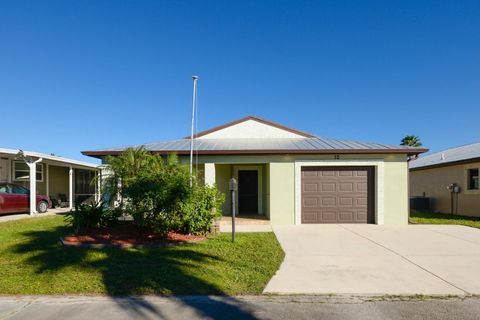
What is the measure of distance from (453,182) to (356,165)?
820 centimetres

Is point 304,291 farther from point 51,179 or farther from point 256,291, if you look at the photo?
point 51,179

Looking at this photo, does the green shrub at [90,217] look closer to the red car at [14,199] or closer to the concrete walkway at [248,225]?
the concrete walkway at [248,225]

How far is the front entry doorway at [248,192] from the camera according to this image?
47.8 feet

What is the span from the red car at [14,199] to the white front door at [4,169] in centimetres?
223

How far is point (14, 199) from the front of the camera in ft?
45.2

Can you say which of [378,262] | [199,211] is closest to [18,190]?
[199,211]

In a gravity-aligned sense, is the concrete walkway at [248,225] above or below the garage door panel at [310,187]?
below

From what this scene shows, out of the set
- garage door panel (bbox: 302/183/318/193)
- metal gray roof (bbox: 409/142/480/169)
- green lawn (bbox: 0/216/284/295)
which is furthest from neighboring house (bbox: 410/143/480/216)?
green lawn (bbox: 0/216/284/295)

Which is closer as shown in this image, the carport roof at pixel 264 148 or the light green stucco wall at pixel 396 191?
the carport roof at pixel 264 148

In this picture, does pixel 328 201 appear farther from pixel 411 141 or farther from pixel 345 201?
pixel 411 141

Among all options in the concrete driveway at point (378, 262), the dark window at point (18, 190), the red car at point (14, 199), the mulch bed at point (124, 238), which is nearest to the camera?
the concrete driveway at point (378, 262)

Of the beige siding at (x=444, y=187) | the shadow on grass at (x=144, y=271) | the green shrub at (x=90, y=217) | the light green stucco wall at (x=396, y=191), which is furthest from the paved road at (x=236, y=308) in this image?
the beige siding at (x=444, y=187)

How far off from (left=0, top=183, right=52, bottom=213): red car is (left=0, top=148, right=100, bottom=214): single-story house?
15.8 inches

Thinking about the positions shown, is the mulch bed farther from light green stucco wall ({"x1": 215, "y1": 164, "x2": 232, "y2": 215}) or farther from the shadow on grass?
light green stucco wall ({"x1": 215, "y1": 164, "x2": 232, "y2": 215})
